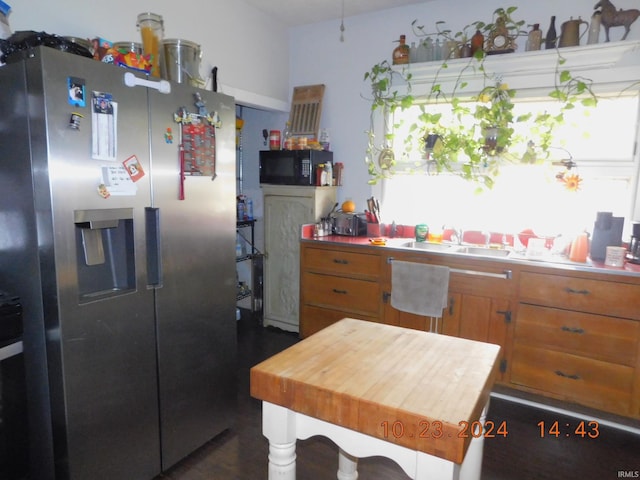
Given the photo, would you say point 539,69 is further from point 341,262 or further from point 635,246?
point 341,262

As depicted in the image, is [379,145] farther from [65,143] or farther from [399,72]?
[65,143]

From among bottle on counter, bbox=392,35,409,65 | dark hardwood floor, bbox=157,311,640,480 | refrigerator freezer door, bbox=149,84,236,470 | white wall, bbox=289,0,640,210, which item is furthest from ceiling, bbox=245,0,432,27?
dark hardwood floor, bbox=157,311,640,480

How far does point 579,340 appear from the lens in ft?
7.86

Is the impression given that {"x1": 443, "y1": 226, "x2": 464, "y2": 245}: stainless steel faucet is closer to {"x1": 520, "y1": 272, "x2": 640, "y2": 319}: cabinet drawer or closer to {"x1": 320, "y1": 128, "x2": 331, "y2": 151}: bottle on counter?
{"x1": 520, "y1": 272, "x2": 640, "y2": 319}: cabinet drawer

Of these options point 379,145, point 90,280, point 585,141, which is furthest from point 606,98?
point 90,280

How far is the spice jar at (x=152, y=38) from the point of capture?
204 cm

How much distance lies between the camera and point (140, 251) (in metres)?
1.80

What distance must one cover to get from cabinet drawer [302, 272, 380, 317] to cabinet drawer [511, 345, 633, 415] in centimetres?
99

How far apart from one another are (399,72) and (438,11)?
51 cm

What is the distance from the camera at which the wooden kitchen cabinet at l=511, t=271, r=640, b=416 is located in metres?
2.28

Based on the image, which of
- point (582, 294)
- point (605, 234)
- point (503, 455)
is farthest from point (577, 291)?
point (503, 455)

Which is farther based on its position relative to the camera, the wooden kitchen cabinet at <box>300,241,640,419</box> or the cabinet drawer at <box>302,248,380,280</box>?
the cabinet drawer at <box>302,248,380,280</box>

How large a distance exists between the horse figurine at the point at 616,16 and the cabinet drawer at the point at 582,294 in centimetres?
158

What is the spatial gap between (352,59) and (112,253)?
2.66 meters
